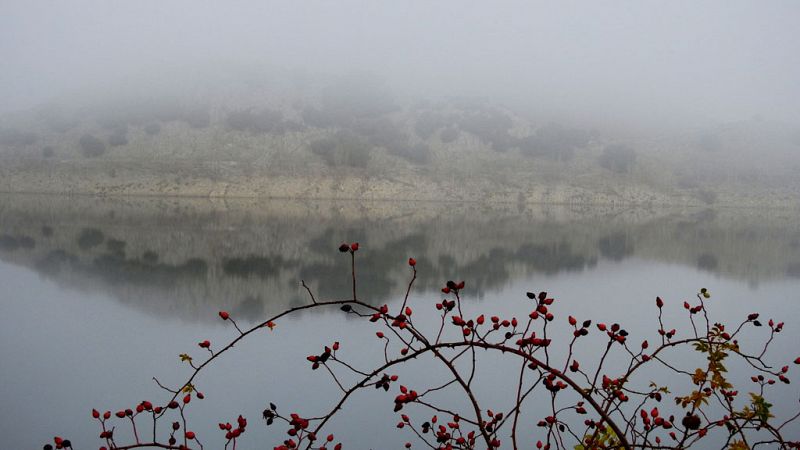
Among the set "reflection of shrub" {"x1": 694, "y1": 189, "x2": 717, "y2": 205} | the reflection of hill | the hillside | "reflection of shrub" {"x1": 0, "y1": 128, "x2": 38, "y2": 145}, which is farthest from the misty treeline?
the reflection of hill

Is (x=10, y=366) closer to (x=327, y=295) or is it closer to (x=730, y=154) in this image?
(x=327, y=295)

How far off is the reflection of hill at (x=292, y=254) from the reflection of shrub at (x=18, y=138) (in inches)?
1586

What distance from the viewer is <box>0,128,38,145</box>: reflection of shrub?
6010 cm

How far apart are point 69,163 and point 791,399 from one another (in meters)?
63.8

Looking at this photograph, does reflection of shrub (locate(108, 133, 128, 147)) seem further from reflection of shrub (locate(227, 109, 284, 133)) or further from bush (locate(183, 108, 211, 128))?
reflection of shrub (locate(227, 109, 284, 133))

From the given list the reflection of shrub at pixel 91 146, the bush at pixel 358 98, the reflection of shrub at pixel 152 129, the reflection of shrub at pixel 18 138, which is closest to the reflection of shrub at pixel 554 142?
the bush at pixel 358 98

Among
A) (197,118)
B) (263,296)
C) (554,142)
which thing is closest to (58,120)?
(197,118)

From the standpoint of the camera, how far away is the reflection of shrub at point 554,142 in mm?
72062

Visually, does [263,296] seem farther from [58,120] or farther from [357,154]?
[58,120]

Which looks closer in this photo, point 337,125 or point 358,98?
point 337,125

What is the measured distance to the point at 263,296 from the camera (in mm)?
10164

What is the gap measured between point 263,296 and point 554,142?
6946 centimetres

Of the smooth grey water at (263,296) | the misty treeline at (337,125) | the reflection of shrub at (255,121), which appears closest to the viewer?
the smooth grey water at (263,296)

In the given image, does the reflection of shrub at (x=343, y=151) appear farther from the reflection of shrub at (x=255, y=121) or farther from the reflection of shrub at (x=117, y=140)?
the reflection of shrub at (x=117, y=140)
